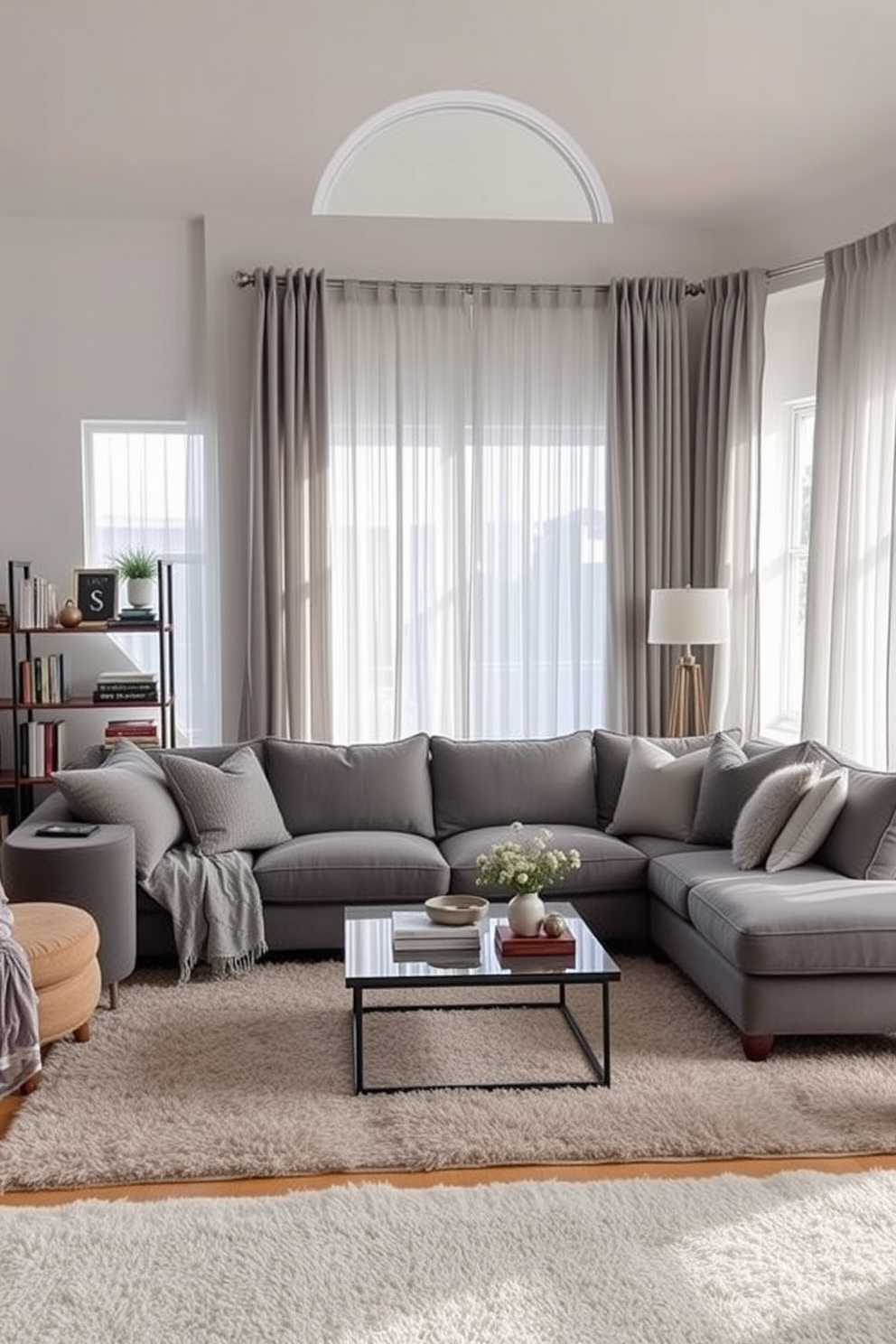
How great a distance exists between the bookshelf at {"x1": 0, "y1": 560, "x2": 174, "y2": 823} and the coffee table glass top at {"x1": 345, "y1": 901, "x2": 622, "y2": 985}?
2.38 metres

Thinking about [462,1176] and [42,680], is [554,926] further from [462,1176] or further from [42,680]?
[42,680]

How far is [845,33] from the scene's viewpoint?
15.5ft

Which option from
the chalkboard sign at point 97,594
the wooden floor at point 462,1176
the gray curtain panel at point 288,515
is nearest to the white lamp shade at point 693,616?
the gray curtain panel at point 288,515

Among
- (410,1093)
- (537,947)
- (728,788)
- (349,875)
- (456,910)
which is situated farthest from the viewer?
(728,788)

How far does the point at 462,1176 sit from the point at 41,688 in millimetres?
3629

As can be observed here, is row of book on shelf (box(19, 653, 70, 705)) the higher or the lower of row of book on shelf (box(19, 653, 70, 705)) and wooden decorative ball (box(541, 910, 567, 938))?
the higher

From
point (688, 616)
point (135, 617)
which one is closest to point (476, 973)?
point (688, 616)

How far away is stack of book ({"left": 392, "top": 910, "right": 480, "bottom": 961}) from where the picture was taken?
12.3 feet

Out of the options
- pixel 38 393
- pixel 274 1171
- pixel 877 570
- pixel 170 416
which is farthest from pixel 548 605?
pixel 274 1171

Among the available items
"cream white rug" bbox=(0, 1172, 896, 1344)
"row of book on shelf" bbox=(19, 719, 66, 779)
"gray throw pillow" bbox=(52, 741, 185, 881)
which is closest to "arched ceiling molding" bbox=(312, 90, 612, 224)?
"row of book on shelf" bbox=(19, 719, 66, 779)

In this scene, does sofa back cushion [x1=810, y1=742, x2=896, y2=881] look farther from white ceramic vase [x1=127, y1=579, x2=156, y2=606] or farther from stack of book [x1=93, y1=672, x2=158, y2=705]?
white ceramic vase [x1=127, y1=579, x2=156, y2=606]

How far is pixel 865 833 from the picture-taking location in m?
4.16

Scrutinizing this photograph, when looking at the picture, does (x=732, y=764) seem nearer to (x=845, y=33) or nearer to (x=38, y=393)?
(x=845, y=33)

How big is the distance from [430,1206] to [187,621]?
3.92m
